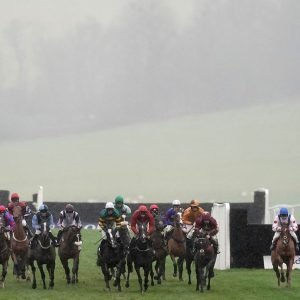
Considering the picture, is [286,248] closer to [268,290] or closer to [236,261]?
[268,290]

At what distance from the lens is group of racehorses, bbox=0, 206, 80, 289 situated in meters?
25.7

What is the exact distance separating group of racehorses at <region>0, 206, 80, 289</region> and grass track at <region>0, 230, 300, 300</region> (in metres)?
0.37

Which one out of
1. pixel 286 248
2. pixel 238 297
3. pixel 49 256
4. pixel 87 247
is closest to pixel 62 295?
pixel 49 256

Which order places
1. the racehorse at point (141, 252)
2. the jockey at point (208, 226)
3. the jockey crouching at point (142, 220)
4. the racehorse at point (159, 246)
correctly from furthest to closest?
the racehorse at point (159, 246) → the jockey at point (208, 226) → the racehorse at point (141, 252) → the jockey crouching at point (142, 220)

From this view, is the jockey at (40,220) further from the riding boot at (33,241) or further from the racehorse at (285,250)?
the racehorse at (285,250)

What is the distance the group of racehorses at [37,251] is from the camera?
25656mm

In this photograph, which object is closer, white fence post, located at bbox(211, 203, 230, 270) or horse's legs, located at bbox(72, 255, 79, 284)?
horse's legs, located at bbox(72, 255, 79, 284)

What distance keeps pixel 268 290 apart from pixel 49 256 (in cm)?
562

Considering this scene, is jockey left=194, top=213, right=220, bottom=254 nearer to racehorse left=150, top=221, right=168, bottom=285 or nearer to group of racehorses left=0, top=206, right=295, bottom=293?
group of racehorses left=0, top=206, right=295, bottom=293

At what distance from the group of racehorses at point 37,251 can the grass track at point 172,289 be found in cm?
37

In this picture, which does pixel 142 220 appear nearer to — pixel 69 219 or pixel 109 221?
pixel 109 221

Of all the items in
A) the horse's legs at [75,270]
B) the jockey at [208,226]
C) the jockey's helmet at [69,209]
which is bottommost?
the horse's legs at [75,270]

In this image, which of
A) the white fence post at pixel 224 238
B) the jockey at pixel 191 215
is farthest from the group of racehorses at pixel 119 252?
the white fence post at pixel 224 238

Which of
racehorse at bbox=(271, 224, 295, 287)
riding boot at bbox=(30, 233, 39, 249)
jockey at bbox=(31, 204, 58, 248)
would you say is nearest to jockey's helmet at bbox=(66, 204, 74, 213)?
jockey at bbox=(31, 204, 58, 248)
